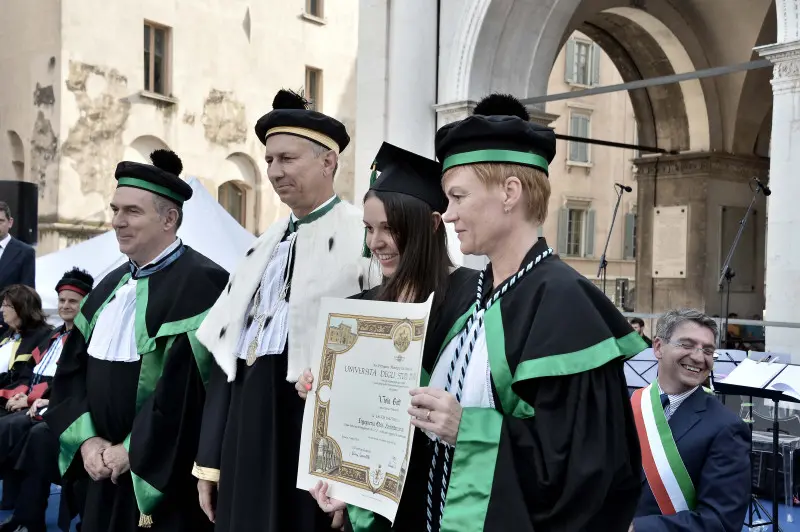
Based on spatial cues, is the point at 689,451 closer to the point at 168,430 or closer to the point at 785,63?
the point at 168,430

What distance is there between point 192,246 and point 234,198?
17.4m

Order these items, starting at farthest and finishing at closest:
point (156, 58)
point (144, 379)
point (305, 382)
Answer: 1. point (156, 58)
2. point (144, 379)
3. point (305, 382)

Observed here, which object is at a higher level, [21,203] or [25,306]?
[21,203]

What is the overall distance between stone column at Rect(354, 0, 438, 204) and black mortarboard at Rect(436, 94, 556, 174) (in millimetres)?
7721

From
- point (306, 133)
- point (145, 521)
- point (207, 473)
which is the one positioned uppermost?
point (306, 133)

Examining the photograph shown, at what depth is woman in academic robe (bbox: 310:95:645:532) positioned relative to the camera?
2035 millimetres

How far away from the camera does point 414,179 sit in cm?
289

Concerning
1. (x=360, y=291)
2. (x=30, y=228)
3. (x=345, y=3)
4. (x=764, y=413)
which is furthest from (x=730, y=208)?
(x=345, y=3)

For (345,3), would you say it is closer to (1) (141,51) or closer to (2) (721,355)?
(1) (141,51)

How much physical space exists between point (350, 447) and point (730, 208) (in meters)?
14.2

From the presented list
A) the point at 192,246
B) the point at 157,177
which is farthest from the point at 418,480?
the point at 192,246

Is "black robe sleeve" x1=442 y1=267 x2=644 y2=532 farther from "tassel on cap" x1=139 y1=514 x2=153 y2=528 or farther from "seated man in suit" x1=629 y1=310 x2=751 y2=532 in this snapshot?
"tassel on cap" x1=139 y1=514 x2=153 y2=528

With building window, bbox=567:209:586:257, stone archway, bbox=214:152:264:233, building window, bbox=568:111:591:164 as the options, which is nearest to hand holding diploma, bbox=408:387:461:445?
stone archway, bbox=214:152:264:233

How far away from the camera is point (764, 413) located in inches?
343
